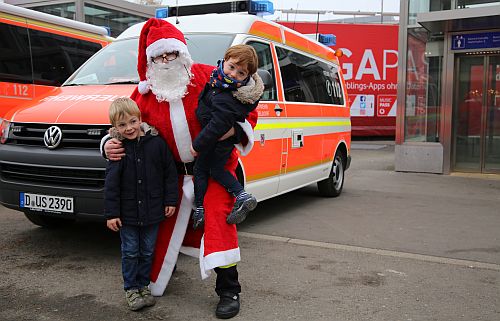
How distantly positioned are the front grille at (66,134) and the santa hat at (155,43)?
77 cm

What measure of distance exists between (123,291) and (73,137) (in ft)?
4.34

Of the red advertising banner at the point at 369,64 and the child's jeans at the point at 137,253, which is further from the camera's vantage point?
the red advertising banner at the point at 369,64

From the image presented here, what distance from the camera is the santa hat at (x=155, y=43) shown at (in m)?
3.42

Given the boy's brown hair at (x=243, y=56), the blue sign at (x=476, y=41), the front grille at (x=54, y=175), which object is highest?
the blue sign at (x=476, y=41)

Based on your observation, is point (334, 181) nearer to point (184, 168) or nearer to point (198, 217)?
point (184, 168)

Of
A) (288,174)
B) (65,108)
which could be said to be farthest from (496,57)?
(65,108)

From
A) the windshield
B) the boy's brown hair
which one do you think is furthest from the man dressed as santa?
the windshield

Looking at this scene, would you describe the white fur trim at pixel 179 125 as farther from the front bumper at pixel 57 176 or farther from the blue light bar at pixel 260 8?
the blue light bar at pixel 260 8

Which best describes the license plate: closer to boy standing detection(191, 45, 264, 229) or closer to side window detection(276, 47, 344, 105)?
boy standing detection(191, 45, 264, 229)

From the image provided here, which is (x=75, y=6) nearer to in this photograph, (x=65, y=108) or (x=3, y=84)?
(x=3, y=84)

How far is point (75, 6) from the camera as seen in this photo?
46.4ft

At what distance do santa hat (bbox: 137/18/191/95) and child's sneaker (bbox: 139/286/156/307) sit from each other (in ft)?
4.36

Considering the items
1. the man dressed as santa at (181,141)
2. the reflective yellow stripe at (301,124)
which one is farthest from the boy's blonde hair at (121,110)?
the reflective yellow stripe at (301,124)

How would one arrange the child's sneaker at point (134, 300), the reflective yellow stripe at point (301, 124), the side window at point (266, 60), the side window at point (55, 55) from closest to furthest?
the child's sneaker at point (134, 300) → the reflective yellow stripe at point (301, 124) → the side window at point (266, 60) → the side window at point (55, 55)
